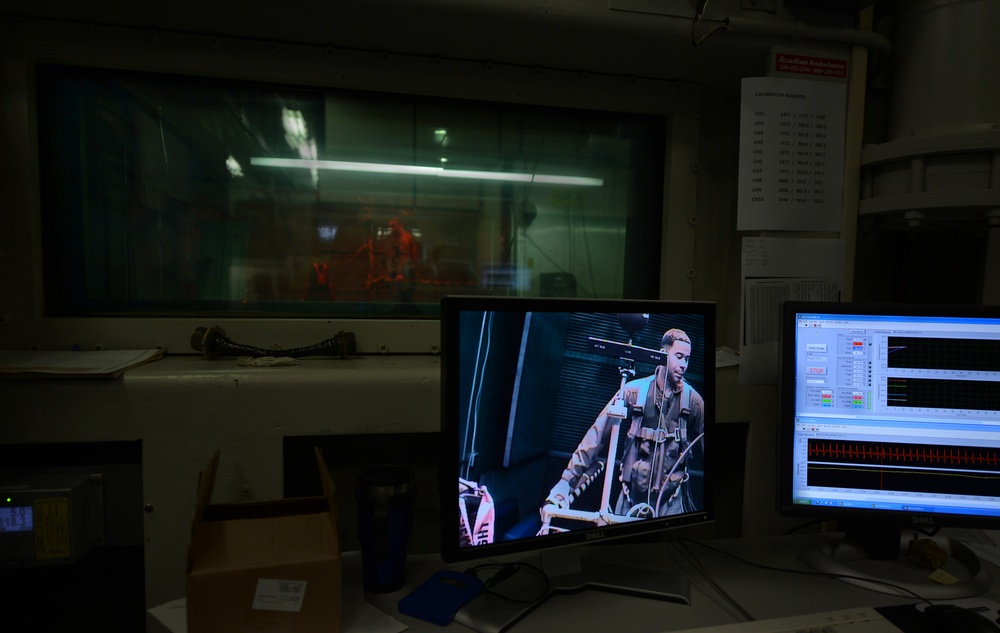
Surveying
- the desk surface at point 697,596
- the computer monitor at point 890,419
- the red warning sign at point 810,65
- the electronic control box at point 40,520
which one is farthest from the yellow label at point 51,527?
the red warning sign at point 810,65

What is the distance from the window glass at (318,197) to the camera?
1215mm

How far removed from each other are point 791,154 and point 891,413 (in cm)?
58

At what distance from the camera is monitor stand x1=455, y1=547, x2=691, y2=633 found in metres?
0.86

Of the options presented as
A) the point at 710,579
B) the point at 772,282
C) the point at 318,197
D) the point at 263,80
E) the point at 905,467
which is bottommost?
the point at 710,579

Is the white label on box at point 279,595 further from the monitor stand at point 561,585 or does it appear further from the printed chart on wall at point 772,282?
the printed chart on wall at point 772,282

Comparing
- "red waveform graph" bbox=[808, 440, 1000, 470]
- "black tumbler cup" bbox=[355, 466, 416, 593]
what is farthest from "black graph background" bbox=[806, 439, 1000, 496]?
"black tumbler cup" bbox=[355, 466, 416, 593]

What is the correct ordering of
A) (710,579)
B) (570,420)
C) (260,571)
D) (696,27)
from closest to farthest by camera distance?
(260,571) → (570,420) → (710,579) → (696,27)

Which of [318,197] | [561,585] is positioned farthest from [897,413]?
[318,197]

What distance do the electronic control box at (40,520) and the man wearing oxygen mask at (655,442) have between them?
85 centimetres

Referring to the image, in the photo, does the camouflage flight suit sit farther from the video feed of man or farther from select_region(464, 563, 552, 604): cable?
select_region(464, 563, 552, 604): cable

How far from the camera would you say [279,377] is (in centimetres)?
100

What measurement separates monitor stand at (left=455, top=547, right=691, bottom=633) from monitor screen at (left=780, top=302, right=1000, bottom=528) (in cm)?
29

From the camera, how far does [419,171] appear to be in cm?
134

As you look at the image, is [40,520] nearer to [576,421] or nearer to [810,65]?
[576,421]
